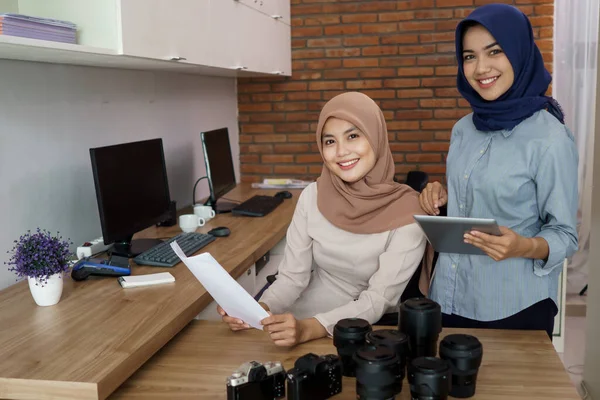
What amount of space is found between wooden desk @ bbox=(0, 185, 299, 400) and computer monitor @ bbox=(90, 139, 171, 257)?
193 mm

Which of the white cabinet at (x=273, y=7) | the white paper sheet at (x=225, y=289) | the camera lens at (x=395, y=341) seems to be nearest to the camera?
the camera lens at (x=395, y=341)

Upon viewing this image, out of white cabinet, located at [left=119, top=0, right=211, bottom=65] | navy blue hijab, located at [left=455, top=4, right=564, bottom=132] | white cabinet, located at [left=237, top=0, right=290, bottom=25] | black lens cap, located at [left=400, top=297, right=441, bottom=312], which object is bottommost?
black lens cap, located at [left=400, top=297, right=441, bottom=312]

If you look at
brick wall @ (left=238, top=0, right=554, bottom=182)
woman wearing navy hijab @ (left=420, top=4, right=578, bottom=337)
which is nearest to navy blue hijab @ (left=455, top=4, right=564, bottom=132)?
woman wearing navy hijab @ (left=420, top=4, right=578, bottom=337)

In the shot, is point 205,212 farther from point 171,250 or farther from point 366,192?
point 366,192

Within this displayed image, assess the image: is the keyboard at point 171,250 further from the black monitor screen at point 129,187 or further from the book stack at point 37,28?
the book stack at point 37,28

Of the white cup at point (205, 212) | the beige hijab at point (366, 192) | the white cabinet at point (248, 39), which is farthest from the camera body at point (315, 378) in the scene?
the white cup at point (205, 212)

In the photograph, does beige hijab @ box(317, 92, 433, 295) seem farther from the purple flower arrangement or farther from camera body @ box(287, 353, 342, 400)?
the purple flower arrangement

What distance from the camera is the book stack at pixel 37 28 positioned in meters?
1.64

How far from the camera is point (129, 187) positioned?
249 cm

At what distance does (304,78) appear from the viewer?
454cm

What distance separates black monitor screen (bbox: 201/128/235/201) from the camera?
339 cm

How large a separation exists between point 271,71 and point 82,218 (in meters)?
1.78

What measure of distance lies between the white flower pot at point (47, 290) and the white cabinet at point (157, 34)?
25.3 inches

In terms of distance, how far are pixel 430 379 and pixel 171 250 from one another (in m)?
1.47
